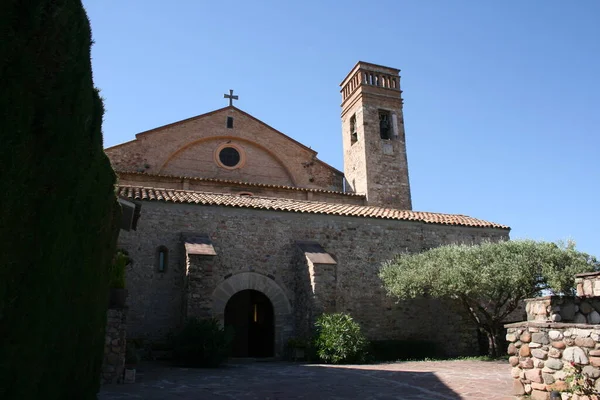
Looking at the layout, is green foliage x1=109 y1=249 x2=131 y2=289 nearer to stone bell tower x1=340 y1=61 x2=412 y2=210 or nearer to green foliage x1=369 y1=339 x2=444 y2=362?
green foliage x1=369 y1=339 x2=444 y2=362

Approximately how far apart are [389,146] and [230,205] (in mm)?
10891

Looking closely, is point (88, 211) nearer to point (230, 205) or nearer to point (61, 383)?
point (61, 383)

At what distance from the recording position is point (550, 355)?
5816 millimetres

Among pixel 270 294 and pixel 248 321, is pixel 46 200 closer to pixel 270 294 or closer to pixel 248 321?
pixel 270 294

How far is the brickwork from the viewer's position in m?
20.1

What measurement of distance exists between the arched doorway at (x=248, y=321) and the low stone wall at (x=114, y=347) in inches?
334

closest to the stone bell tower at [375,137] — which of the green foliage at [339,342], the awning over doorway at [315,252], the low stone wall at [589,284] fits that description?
the awning over doorway at [315,252]

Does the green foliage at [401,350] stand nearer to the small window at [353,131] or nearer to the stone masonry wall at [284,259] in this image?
the stone masonry wall at [284,259]

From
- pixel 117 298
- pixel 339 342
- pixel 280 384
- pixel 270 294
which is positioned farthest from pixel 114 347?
pixel 270 294

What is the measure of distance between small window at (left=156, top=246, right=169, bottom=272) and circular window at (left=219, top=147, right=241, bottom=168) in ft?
27.2

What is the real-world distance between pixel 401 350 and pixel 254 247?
18.1ft

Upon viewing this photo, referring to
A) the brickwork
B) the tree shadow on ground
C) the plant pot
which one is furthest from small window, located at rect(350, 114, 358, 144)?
the plant pot

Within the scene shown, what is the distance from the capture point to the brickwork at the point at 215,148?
2011 centimetres

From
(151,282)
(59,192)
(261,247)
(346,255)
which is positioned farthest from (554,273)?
(59,192)
